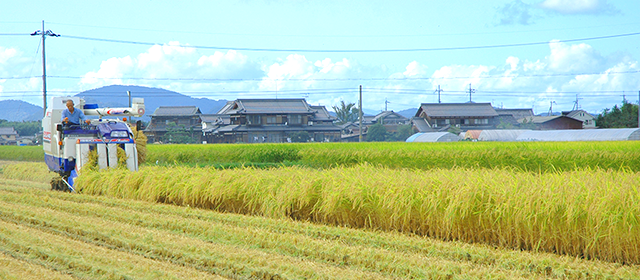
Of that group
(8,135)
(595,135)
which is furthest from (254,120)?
(8,135)

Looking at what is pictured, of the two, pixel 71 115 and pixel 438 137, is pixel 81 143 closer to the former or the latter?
pixel 71 115

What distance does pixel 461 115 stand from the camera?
197 ft

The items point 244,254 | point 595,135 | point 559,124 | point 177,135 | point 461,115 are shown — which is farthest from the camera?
point 461,115

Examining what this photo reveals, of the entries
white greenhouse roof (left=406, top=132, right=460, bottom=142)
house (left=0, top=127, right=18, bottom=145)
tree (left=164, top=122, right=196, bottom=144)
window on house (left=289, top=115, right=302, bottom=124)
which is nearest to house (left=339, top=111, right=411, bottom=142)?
window on house (left=289, top=115, right=302, bottom=124)

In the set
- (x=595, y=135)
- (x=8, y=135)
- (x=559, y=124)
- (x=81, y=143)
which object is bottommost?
(x=595, y=135)

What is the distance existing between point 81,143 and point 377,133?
49.7 metres

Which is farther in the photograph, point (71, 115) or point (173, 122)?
point (173, 122)

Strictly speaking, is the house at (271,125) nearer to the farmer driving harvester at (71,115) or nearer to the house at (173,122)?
the house at (173,122)

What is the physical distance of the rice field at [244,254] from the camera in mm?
4668

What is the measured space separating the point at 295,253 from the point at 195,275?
45.2 inches

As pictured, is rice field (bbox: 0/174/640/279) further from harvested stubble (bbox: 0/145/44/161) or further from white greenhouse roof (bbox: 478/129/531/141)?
white greenhouse roof (bbox: 478/129/531/141)

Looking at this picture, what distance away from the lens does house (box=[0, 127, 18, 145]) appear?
7844 cm

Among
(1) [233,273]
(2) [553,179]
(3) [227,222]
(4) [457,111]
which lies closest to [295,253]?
(1) [233,273]

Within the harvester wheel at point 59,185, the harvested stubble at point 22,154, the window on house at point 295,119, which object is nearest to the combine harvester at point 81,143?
the harvester wheel at point 59,185
